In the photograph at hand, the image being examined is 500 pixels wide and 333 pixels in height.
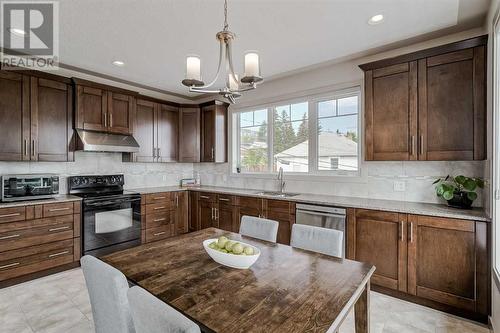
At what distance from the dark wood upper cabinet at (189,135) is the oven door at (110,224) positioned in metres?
1.27

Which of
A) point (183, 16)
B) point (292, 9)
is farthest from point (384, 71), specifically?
point (183, 16)

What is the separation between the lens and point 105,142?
12.2 ft

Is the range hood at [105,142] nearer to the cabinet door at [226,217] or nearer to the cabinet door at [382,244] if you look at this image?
the cabinet door at [226,217]

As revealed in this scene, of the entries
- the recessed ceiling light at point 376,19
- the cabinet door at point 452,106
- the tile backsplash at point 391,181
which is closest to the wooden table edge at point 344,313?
the cabinet door at point 452,106

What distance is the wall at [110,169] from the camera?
135 inches

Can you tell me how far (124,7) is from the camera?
2168mm

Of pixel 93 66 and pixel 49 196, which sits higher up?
pixel 93 66

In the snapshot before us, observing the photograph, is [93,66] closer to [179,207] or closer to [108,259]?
[179,207]

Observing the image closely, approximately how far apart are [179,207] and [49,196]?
5.93 ft

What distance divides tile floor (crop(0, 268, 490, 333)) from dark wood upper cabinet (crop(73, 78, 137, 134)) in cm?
205

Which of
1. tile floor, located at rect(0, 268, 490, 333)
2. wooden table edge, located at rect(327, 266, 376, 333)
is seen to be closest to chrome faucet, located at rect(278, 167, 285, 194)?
tile floor, located at rect(0, 268, 490, 333)

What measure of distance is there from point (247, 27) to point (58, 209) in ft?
9.88

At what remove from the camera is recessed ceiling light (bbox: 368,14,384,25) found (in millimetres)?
2330

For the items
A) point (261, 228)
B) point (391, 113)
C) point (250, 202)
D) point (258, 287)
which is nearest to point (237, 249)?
point (258, 287)
